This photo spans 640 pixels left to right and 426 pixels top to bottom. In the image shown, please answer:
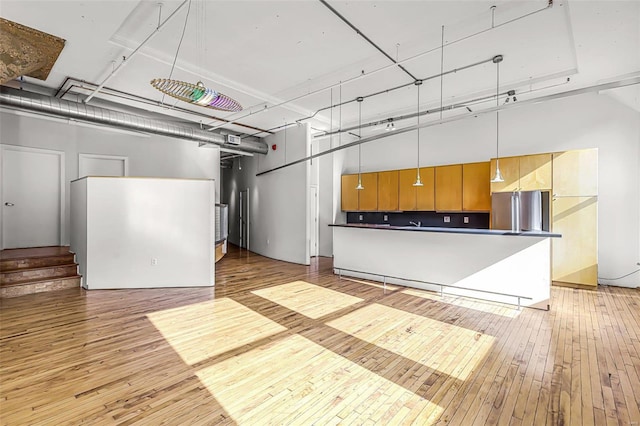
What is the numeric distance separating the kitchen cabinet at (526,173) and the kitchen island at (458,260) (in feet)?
6.32

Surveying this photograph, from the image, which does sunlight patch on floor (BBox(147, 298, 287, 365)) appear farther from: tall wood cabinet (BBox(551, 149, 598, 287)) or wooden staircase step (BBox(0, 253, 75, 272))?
tall wood cabinet (BBox(551, 149, 598, 287))

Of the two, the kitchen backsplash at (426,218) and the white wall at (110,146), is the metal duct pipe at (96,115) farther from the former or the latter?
the kitchen backsplash at (426,218)

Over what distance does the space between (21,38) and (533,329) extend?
736cm

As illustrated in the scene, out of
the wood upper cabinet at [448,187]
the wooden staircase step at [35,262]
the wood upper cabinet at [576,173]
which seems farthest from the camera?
the wood upper cabinet at [448,187]

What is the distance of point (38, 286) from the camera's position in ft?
17.5

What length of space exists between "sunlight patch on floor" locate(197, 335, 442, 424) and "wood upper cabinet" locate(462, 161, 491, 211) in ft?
17.7

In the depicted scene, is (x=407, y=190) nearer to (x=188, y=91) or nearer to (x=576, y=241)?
(x=576, y=241)

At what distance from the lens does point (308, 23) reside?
3.78 meters

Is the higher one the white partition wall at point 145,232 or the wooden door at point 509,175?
the wooden door at point 509,175

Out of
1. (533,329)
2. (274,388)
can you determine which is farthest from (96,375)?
(533,329)

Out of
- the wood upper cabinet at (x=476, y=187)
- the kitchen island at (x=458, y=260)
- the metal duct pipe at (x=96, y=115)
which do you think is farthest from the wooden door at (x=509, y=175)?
the metal duct pipe at (x=96, y=115)

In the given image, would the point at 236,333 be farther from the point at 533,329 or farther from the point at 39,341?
the point at 533,329

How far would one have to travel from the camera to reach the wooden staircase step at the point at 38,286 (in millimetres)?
5047

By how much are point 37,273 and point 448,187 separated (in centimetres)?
862
